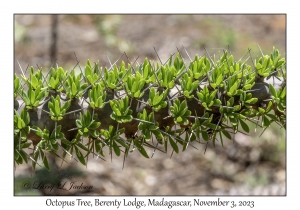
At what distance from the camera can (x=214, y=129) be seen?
2.96 ft

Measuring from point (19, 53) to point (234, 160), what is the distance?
2109 mm

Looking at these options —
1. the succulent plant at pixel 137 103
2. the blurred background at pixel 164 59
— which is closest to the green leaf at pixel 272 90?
the succulent plant at pixel 137 103

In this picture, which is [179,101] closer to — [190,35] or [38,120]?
[38,120]

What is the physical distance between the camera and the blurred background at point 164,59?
266 centimetres

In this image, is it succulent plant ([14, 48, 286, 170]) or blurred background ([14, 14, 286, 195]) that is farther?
blurred background ([14, 14, 286, 195])

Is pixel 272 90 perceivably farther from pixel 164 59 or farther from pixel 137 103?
pixel 164 59

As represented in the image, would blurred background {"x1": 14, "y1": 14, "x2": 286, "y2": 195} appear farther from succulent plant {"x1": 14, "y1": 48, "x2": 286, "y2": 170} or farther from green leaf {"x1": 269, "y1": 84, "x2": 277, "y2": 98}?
green leaf {"x1": 269, "y1": 84, "x2": 277, "y2": 98}

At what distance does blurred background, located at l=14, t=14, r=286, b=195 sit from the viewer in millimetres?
2662

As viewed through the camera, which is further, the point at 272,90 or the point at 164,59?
the point at 164,59

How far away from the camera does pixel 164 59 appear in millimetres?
3695

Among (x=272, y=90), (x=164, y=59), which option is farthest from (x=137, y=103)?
(x=164, y=59)

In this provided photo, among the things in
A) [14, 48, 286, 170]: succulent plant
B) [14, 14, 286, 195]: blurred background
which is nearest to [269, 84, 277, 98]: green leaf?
[14, 48, 286, 170]: succulent plant

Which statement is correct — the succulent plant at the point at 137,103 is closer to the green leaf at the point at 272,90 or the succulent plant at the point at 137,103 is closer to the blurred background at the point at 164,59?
the green leaf at the point at 272,90
